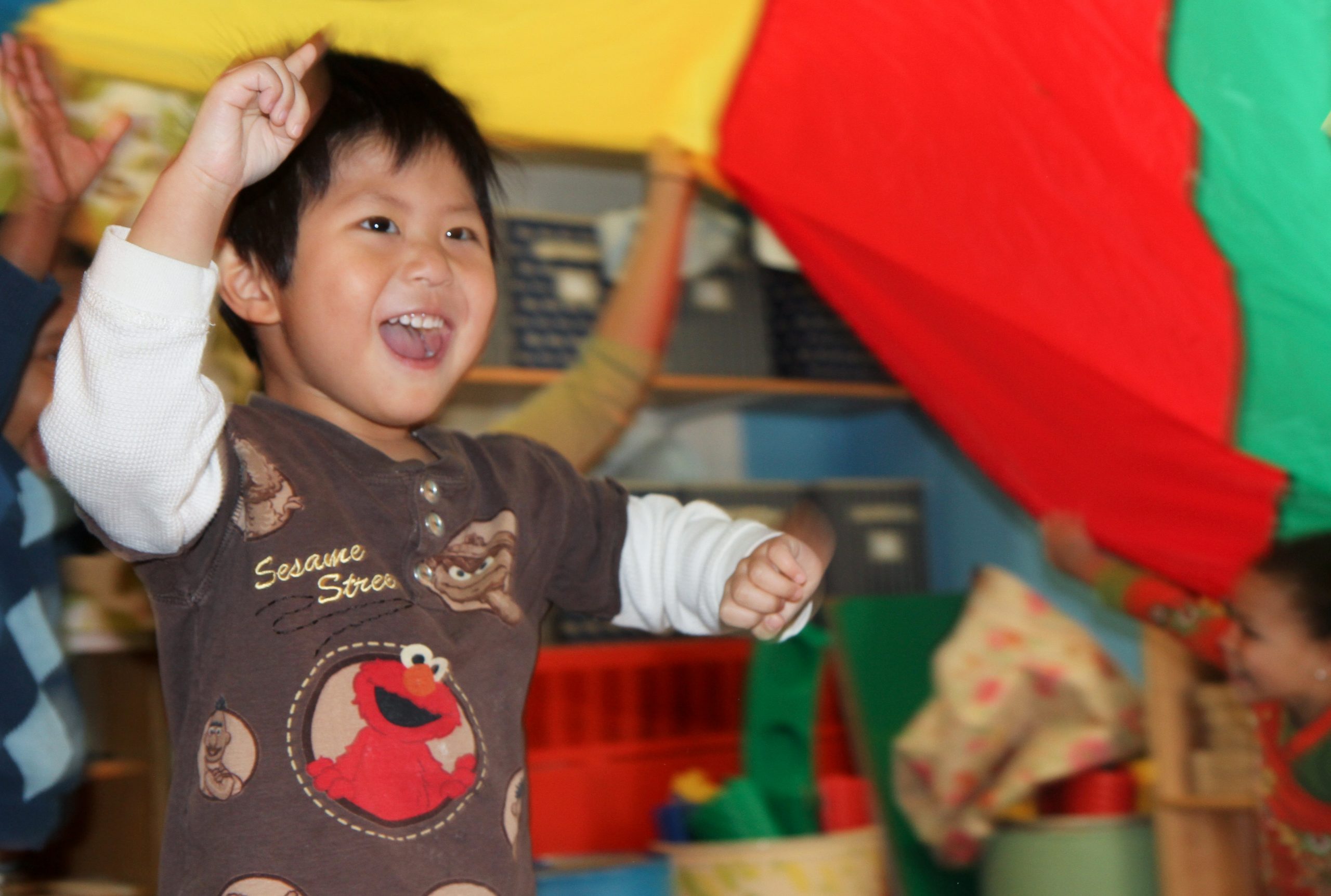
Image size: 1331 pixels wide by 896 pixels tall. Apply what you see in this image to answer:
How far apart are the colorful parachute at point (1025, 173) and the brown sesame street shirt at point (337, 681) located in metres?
0.46

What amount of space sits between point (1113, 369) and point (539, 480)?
1.93 ft

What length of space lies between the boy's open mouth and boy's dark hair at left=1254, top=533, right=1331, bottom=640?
0.86 meters

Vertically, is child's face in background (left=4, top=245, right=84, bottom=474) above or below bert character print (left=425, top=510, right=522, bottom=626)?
above

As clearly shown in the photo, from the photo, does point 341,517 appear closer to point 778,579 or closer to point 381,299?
point 381,299

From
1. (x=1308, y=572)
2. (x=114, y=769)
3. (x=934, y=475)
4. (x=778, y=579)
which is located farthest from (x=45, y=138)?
(x=934, y=475)

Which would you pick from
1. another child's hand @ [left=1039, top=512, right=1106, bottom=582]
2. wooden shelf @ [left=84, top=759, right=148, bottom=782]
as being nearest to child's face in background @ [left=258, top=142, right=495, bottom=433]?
another child's hand @ [left=1039, top=512, right=1106, bottom=582]

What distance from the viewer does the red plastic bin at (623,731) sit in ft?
6.06

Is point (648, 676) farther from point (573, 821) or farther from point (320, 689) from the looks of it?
point (320, 689)

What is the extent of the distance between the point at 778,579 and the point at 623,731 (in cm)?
128

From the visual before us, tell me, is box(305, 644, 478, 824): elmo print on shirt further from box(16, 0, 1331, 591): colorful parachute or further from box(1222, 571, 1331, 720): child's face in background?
box(1222, 571, 1331, 720): child's face in background

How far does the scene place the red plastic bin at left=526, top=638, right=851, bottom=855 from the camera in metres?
1.85

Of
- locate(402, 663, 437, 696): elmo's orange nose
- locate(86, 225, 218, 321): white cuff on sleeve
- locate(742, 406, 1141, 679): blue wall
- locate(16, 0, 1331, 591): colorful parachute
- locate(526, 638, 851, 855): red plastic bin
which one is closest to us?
locate(86, 225, 218, 321): white cuff on sleeve

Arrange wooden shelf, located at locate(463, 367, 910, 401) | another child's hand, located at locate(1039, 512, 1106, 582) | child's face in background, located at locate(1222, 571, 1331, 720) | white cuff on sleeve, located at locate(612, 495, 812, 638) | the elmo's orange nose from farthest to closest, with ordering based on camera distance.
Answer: wooden shelf, located at locate(463, 367, 910, 401) → child's face in background, located at locate(1222, 571, 1331, 720) → another child's hand, located at locate(1039, 512, 1106, 582) → white cuff on sleeve, located at locate(612, 495, 812, 638) → the elmo's orange nose

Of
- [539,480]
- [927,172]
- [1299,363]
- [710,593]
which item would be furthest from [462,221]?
[1299,363]
